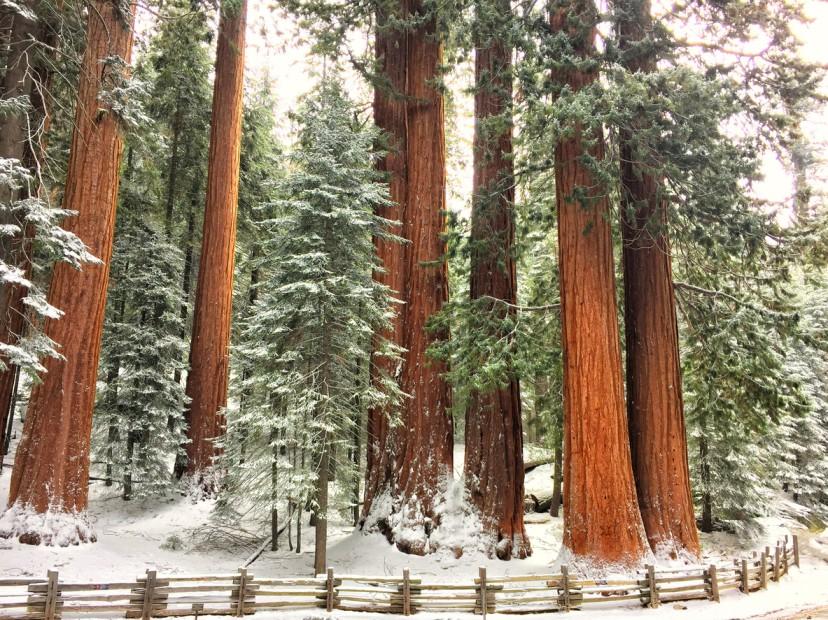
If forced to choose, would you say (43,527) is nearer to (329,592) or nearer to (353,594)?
(329,592)

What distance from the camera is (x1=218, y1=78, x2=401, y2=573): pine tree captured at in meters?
8.29

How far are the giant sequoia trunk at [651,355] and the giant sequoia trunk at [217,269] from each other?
9836 mm

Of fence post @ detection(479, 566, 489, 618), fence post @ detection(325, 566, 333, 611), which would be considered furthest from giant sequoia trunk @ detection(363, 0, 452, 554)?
fence post @ detection(325, 566, 333, 611)

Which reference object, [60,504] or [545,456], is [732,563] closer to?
[60,504]

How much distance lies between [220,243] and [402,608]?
10.5m

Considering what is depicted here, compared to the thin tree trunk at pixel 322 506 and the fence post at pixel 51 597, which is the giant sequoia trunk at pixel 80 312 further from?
the thin tree trunk at pixel 322 506

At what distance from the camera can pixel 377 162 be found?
1216 centimetres

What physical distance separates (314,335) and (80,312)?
389 centimetres

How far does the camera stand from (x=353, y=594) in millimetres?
7617

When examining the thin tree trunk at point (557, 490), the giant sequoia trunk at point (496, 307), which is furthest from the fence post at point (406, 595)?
the thin tree trunk at point (557, 490)

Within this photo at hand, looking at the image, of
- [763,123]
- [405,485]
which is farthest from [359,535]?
[763,123]

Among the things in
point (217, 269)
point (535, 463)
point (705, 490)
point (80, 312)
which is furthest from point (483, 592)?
point (535, 463)

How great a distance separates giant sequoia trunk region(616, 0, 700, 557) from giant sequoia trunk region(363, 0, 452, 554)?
3.48m

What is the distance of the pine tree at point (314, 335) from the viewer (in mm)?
8289
